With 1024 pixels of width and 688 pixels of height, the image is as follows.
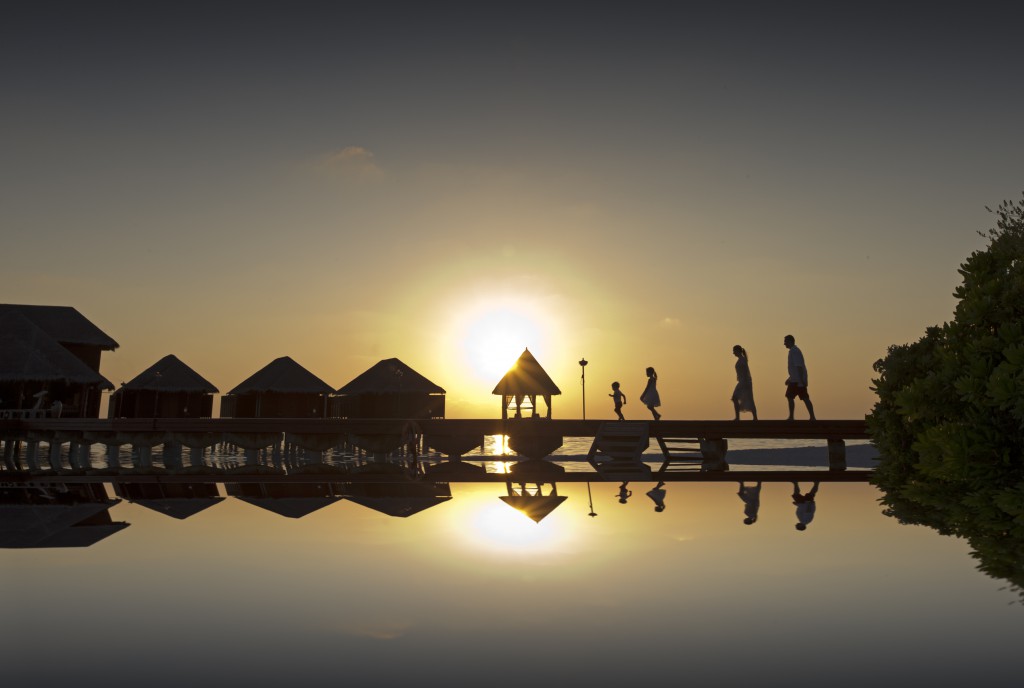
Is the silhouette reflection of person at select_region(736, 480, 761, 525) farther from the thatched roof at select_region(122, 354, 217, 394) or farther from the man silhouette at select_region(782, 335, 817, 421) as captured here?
the thatched roof at select_region(122, 354, 217, 394)

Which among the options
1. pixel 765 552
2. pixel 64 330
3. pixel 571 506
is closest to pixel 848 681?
pixel 765 552

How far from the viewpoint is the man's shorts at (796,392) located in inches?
680

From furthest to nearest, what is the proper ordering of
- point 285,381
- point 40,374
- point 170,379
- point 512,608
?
1. point 285,381
2. point 170,379
3. point 40,374
4. point 512,608

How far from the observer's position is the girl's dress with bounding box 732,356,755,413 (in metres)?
18.2

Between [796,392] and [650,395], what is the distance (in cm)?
391

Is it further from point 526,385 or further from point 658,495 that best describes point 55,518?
point 526,385

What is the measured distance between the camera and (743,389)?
18.5 meters

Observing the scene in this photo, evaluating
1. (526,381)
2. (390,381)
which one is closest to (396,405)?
(390,381)

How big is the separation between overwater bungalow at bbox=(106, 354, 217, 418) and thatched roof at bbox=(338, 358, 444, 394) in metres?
7.32

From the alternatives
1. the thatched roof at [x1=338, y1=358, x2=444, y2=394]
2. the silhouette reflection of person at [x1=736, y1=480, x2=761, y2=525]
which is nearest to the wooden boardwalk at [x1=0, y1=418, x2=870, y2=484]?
the silhouette reflection of person at [x1=736, y1=480, x2=761, y2=525]

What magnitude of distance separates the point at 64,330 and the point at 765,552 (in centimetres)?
3939

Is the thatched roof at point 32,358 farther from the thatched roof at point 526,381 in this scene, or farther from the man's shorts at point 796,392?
the man's shorts at point 796,392

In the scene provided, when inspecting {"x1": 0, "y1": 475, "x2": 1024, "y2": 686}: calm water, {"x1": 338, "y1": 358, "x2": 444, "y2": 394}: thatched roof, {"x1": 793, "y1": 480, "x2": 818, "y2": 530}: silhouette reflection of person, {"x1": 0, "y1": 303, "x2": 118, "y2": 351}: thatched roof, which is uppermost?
{"x1": 0, "y1": 303, "x2": 118, "y2": 351}: thatched roof

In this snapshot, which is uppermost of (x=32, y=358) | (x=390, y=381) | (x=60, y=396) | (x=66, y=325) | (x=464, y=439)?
(x=66, y=325)
